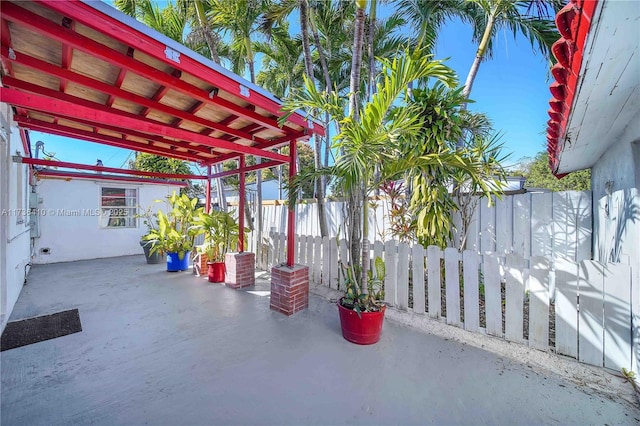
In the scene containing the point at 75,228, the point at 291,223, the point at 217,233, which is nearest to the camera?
the point at 291,223

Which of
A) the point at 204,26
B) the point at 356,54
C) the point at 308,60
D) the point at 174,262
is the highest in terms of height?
the point at 204,26

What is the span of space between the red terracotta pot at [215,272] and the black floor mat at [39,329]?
73.3 inches

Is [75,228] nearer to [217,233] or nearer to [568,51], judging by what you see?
[217,233]

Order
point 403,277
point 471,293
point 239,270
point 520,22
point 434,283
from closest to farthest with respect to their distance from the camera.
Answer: point 471,293 < point 434,283 < point 403,277 < point 520,22 < point 239,270

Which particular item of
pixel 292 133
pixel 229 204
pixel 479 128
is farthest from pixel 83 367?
pixel 229 204

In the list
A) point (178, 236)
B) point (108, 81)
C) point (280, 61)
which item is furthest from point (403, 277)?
point (280, 61)

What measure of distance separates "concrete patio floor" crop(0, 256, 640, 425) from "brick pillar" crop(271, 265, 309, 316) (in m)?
0.20

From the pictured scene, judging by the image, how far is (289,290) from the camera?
3340mm

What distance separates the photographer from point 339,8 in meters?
5.41

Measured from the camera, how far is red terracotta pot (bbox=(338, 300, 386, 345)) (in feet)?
8.29

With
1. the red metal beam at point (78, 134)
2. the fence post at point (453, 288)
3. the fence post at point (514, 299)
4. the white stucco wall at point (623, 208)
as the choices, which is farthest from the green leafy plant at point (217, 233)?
the white stucco wall at point (623, 208)

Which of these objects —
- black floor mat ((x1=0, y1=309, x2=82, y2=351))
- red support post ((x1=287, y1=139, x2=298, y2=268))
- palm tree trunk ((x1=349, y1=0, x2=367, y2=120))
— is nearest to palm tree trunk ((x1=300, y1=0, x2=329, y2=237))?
red support post ((x1=287, y1=139, x2=298, y2=268))

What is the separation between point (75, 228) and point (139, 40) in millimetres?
7545

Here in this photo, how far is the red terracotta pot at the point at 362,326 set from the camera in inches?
99.4
